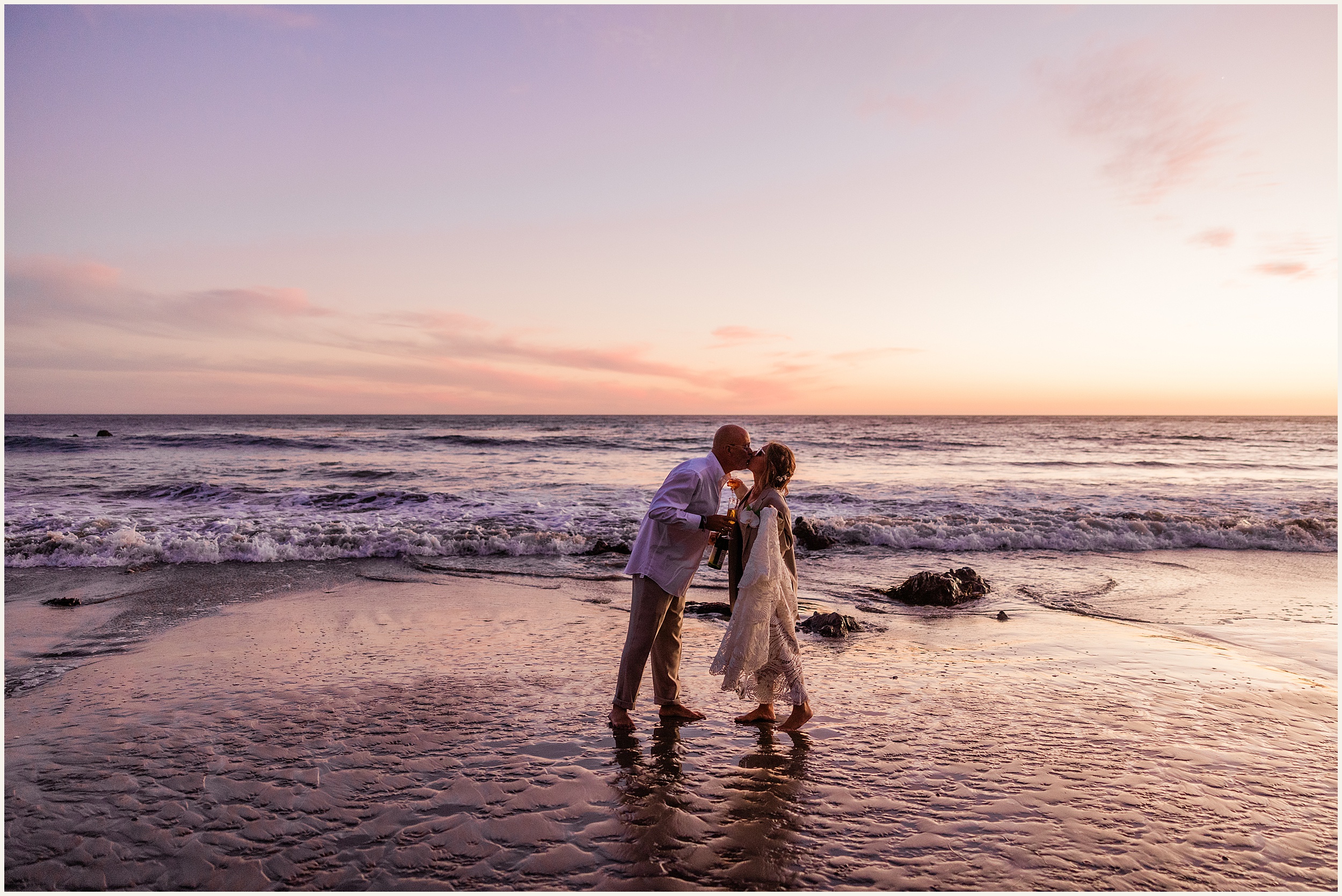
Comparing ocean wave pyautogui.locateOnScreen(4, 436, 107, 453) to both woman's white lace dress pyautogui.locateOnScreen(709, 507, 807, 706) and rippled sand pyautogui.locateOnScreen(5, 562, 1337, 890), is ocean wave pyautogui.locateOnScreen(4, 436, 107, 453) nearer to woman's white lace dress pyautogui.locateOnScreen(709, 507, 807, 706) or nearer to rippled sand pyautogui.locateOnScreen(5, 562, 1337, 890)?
rippled sand pyautogui.locateOnScreen(5, 562, 1337, 890)

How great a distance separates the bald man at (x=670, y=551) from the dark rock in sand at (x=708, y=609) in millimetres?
3040

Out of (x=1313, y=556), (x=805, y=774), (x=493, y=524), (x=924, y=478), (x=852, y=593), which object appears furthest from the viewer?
(x=924, y=478)

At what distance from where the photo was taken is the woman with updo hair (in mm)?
4543

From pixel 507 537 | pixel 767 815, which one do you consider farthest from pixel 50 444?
pixel 767 815

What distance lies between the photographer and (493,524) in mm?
13781

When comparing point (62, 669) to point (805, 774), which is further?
point (62, 669)

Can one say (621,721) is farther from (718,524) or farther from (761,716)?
(718,524)

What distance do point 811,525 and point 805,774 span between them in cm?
1023

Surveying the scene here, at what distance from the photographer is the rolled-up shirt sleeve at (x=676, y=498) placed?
4438mm

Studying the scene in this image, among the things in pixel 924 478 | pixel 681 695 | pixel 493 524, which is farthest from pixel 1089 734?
pixel 924 478

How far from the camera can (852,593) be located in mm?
9188

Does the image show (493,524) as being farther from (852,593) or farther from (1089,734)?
(1089,734)

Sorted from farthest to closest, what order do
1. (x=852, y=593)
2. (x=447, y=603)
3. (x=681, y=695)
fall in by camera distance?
(x=852, y=593) → (x=447, y=603) → (x=681, y=695)

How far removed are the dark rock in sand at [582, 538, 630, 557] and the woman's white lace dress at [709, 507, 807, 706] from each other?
7.24 metres
